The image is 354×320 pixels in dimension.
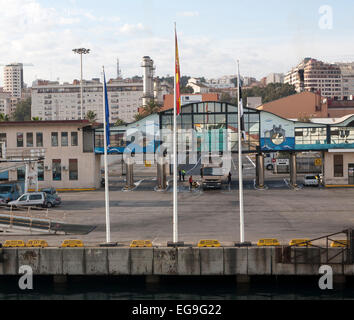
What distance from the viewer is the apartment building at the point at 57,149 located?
54.6 m

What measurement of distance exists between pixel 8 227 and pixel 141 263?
1026 centimetres

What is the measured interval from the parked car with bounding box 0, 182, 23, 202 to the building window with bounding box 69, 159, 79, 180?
1202 cm

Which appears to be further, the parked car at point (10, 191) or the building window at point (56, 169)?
the building window at point (56, 169)

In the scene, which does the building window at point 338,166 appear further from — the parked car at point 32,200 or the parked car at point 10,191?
the parked car at point 10,191

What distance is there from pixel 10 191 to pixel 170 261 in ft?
72.8

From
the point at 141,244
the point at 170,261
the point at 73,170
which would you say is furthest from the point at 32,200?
the point at 170,261

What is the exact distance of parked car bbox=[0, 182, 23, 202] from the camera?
136ft

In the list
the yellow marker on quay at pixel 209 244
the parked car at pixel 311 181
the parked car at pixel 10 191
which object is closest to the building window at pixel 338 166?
the parked car at pixel 311 181

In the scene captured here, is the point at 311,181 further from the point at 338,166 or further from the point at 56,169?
the point at 56,169

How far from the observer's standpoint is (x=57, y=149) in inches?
2157

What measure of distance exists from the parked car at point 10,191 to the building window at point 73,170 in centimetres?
1202

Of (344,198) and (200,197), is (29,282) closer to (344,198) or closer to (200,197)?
(200,197)

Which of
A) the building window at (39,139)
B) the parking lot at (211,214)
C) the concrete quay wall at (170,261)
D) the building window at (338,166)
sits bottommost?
the concrete quay wall at (170,261)

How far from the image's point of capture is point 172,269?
79.6ft
